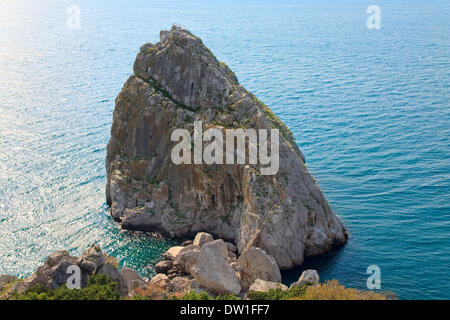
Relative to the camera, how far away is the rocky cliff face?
5444cm

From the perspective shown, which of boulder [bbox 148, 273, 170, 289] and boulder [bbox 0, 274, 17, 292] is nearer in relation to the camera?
boulder [bbox 0, 274, 17, 292]

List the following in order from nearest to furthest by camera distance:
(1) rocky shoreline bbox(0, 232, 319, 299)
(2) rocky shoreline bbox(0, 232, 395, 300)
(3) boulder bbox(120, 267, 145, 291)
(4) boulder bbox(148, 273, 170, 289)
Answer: (2) rocky shoreline bbox(0, 232, 395, 300)
(1) rocky shoreline bbox(0, 232, 319, 299)
(3) boulder bbox(120, 267, 145, 291)
(4) boulder bbox(148, 273, 170, 289)

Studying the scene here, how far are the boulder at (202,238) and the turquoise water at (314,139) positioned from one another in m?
4.92

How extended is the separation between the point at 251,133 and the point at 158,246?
17.3 m

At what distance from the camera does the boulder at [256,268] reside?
47875mm

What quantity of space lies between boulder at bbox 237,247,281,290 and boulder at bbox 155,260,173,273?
28.1 ft

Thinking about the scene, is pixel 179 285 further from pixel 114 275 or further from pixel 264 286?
pixel 264 286

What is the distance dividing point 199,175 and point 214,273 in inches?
624

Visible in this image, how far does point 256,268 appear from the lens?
4794 cm

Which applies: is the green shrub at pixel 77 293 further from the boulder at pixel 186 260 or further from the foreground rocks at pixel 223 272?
the boulder at pixel 186 260

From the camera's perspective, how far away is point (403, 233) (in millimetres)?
56031

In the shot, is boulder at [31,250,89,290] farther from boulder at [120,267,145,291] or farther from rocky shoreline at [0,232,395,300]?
boulder at [120,267,145,291]

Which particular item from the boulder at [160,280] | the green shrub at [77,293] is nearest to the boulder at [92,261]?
the green shrub at [77,293]

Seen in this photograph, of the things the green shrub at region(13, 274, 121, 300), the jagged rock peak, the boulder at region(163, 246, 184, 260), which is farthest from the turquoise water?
the jagged rock peak
